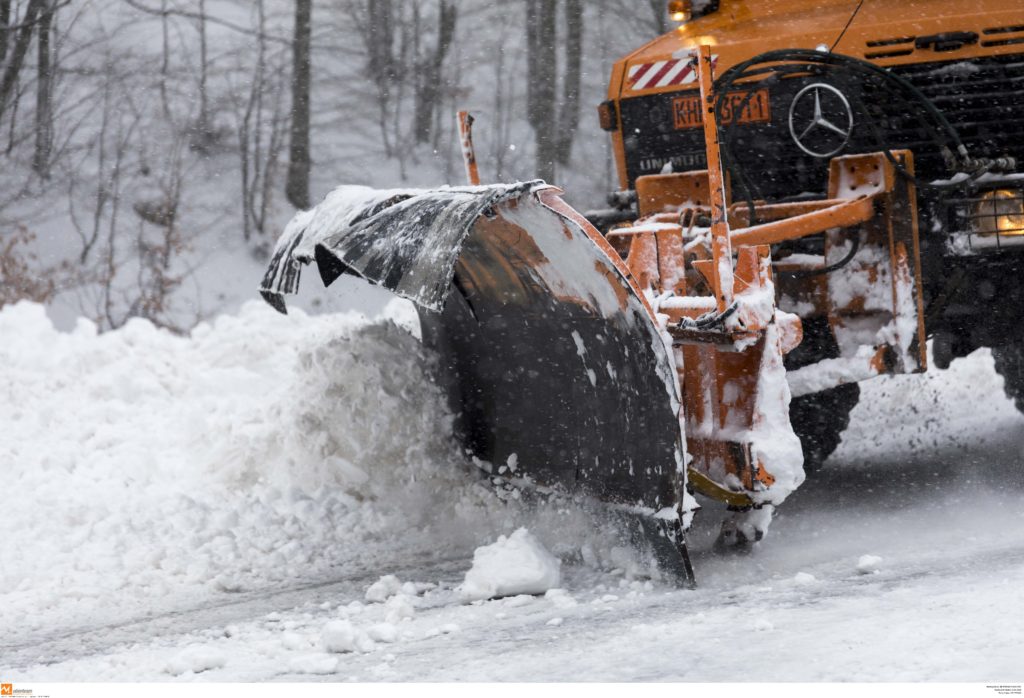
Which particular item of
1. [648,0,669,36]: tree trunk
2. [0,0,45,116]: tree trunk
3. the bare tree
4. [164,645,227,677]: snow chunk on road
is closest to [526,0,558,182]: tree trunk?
[648,0,669,36]: tree trunk

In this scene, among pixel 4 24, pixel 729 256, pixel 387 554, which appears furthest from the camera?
pixel 4 24

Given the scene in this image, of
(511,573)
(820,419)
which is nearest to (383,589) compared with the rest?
(511,573)

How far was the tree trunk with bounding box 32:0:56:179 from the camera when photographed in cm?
1171

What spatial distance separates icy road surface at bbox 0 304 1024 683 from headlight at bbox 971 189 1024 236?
3.41 ft

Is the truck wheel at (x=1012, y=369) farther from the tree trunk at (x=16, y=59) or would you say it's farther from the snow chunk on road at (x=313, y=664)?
the tree trunk at (x=16, y=59)

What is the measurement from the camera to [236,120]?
1308cm

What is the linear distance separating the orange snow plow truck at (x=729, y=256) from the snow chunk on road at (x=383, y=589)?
737 millimetres

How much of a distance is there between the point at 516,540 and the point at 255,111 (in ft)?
33.2

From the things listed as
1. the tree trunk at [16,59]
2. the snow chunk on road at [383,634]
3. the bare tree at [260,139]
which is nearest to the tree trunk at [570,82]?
the bare tree at [260,139]

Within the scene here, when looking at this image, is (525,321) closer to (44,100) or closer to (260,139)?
(44,100)

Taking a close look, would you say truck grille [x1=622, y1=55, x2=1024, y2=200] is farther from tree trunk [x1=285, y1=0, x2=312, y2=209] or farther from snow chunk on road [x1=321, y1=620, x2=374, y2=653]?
tree trunk [x1=285, y1=0, x2=312, y2=209]

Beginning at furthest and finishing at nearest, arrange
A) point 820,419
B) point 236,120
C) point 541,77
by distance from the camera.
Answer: point 541,77, point 236,120, point 820,419

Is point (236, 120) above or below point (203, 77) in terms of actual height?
below

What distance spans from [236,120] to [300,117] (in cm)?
67
